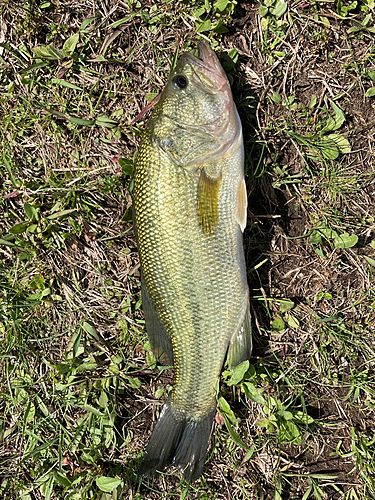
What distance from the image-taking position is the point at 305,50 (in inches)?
112

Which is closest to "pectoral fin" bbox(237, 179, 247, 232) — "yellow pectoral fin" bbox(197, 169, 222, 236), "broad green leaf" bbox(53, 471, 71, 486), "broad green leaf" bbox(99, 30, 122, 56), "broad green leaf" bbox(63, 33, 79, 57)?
"yellow pectoral fin" bbox(197, 169, 222, 236)

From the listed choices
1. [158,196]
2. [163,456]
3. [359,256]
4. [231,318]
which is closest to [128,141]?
[158,196]

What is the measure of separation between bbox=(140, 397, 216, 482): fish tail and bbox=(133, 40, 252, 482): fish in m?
0.25

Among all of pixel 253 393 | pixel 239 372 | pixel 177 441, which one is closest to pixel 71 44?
pixel 239 372

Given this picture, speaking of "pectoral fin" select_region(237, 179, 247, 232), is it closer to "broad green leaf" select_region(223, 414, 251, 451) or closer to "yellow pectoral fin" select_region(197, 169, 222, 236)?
"yellow pectoral fin" select_region(197, 169, 222, 236)

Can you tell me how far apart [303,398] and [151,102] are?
99.0 inches

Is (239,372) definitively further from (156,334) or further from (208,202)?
(208,202)

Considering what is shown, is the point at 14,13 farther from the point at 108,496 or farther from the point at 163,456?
the point at 108,496

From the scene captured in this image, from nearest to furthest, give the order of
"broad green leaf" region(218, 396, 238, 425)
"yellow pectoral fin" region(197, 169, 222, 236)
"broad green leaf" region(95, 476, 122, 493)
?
"yellow pectoral fin" region(197, 169, 222, 236)
"broad green leaf" region(218, 396, 238, 425)
"broad green leaf" region(95, 476, 122, 493)

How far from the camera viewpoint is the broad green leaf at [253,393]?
2697 millimetres

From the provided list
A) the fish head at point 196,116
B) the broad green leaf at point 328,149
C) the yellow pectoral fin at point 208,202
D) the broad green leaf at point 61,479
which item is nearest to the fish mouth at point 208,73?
the fish head at point 196,116

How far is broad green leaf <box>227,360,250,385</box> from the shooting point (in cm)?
260

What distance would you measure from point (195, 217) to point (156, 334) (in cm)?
89

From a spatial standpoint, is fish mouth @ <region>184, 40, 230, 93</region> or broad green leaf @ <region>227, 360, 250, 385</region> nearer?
fish mouth @ <region>184, 40, 230, 93</region>
